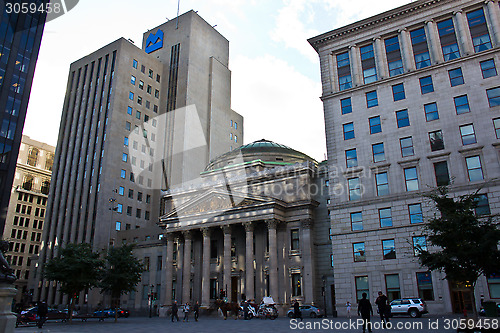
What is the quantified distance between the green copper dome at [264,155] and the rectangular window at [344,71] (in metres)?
19.7

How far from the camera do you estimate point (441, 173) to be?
3884 centimetres

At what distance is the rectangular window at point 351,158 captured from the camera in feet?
143

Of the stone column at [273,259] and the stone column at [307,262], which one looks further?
the stone column at [307,262]

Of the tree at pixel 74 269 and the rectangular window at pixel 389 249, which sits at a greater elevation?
the rectangular window at pixel 389 249

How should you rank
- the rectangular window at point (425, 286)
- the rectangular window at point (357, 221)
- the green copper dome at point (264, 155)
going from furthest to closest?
Answer: the green copper dome at point (264, 155) < the rectangular window at point (357, 221) < the rectangular window at point (425, 286)

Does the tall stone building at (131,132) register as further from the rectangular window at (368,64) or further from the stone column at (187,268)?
the rectangular window at (368,64)

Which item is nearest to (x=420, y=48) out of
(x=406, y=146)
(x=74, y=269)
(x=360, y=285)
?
(x=406, y=146)

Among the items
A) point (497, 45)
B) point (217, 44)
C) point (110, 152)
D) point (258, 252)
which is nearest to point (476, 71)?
point (497, 45)

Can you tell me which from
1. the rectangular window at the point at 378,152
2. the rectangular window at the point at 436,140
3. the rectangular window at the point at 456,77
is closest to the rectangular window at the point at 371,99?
the rectangular window at the point at 378,152

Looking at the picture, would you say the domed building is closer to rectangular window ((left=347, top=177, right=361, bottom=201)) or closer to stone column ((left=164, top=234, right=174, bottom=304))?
stone column ((left=164, top=234, right=174, bottom=304))

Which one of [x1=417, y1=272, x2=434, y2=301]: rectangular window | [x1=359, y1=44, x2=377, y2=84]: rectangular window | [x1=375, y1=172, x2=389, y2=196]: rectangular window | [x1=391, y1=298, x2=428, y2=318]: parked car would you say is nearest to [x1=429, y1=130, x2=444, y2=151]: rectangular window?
[x1=375, y1=172, x2=389, y2=196]: rectangular window

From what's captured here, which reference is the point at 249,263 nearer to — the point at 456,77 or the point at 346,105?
the point at 346,105

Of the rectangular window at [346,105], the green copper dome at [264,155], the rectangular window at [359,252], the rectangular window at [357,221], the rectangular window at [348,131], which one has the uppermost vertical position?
the green copper dome at [264,155]

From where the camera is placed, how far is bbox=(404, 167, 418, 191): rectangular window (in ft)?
130
